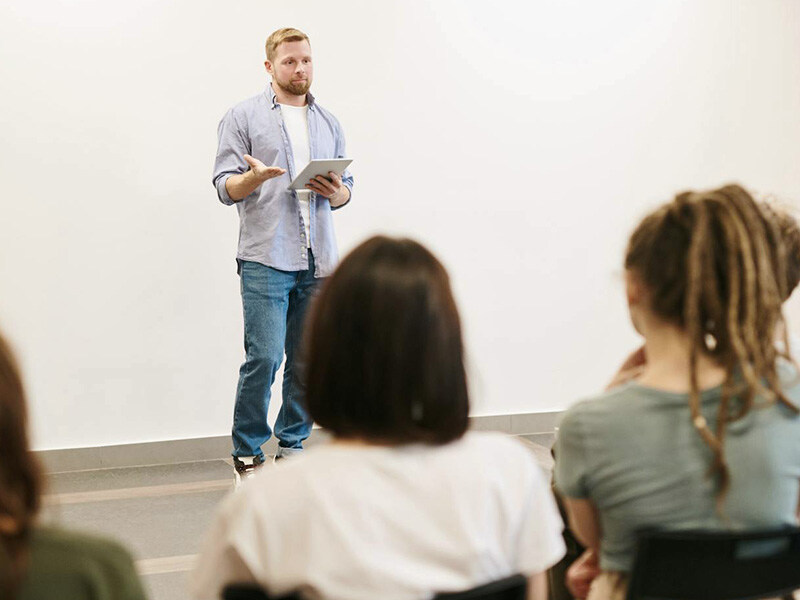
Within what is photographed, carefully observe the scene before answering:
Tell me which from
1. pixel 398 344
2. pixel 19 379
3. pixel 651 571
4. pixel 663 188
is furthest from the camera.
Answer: pixel 663 188

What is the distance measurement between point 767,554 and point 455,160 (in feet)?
11.5

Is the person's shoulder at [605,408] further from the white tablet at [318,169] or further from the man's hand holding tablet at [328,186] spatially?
the man's hand holding tablet at [328,186]

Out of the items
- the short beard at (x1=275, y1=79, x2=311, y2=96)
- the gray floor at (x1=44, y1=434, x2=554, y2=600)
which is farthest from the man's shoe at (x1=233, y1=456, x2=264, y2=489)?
the short beard at (x1=275, y1=79, x2=311, y2=96)

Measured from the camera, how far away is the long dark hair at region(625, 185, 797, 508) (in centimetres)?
142

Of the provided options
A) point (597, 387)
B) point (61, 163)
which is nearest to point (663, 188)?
point (597, 387)

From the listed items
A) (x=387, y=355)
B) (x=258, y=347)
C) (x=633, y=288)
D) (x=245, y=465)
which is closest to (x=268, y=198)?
(x=258, y=347)

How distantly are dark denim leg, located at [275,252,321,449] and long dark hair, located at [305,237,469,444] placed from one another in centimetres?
252

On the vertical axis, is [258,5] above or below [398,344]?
above

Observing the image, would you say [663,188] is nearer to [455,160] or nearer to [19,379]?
[455,160]

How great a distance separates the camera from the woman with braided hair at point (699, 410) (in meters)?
1.42

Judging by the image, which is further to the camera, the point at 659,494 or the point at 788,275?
the point at 788,275

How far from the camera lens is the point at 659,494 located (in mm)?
1418

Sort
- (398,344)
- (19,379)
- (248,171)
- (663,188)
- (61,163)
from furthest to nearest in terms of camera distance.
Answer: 1. (663,188)
2. (61,163)
3. (248,171)
4. (398,344)
5. (19,379)

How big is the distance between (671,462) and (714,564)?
152 mm
